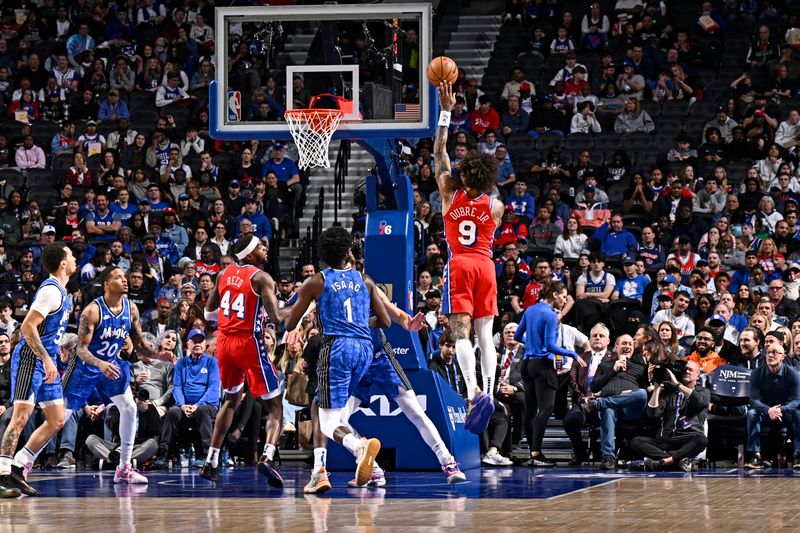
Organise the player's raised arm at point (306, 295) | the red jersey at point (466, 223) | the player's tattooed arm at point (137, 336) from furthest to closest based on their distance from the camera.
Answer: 1. the player's tattooed arm at point (137, 336)
2. the red jersey at point (466, 223)
3. the player's raised arm at point (306, 295)

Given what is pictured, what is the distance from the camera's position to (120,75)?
2389 centimetres

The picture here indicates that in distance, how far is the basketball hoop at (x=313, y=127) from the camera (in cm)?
1198

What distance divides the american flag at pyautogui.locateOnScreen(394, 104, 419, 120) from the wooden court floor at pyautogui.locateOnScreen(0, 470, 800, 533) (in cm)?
344

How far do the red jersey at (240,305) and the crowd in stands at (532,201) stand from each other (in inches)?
101

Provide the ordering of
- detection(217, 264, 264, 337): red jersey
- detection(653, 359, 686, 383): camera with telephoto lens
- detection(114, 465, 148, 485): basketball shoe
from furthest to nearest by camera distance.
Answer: detection(653, 359, 686, 383): camera with telephoto lens → detection(114, 465, 148, 485): basketball shoe → detection(217, 264, 264, 337): red jersey

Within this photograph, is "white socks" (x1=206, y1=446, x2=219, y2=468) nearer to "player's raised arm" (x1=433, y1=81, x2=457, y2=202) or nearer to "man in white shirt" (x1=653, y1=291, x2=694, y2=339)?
"player's raised arm" (x1=433, y1=81, x2=457, y2=202)

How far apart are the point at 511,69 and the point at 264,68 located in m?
4.58

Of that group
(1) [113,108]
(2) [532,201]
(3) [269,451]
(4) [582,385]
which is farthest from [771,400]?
(1) [113,108]

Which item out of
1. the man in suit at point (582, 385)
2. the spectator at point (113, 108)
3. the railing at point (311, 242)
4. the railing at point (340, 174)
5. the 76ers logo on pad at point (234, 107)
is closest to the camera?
the 76ers logo on pad at point (234, 107)

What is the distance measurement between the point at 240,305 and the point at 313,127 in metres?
2.01

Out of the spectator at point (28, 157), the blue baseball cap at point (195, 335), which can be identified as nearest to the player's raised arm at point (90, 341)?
the blue baseball cap at point (195, 335)

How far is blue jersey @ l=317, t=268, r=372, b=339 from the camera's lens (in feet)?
34.5

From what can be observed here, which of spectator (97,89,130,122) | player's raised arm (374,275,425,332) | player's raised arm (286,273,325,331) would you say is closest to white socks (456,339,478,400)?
player's raised arm (374,275,425,332)

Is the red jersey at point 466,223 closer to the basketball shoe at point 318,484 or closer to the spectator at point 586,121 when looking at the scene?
the basketball shoe at point 318,484
